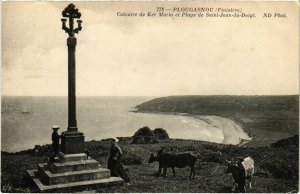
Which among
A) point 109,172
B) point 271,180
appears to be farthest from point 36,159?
point 271,180

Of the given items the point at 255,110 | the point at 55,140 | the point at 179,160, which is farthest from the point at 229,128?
the point at 55,140

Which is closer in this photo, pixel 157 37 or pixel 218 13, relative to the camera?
pixel 218 13

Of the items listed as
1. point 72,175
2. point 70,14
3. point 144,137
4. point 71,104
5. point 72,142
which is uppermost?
point 70,14

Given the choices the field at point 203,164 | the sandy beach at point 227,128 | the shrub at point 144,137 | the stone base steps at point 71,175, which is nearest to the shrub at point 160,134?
the field at point 203,164

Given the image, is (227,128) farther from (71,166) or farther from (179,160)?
(71,166)

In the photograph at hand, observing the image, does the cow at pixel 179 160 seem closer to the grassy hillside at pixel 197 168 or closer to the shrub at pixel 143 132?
the grassy hillside at pixel 197 168

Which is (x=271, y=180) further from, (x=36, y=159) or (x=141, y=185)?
(x=36, y=159)

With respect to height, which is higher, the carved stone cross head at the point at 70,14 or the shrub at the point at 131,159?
the carved stone cross head at the point at 70,14
